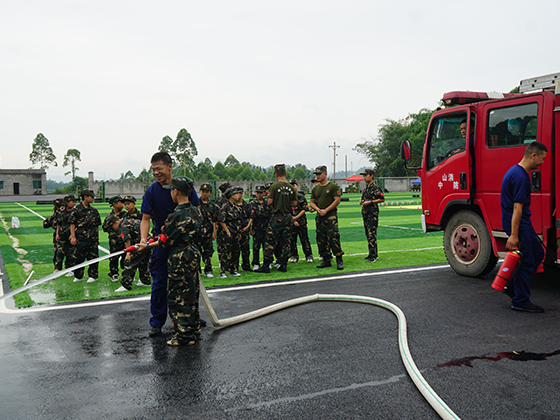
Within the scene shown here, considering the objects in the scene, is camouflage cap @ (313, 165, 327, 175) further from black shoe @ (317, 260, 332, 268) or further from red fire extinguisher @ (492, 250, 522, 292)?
red fire extinguisher @ (492, 250, 522, 292)

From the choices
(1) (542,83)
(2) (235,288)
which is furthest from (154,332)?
(1) (542,83)

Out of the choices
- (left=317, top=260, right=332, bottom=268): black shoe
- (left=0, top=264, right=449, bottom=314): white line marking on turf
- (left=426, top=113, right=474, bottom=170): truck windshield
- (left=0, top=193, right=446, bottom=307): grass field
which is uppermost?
(left=426, top=113, right=474, bottom=170): truck windshield

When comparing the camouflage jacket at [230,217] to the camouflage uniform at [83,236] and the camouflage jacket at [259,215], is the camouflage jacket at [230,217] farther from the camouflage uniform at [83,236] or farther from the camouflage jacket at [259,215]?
the camouflage uniform at [83,236]

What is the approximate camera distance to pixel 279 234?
8.28 meters

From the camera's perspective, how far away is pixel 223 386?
11.7ft

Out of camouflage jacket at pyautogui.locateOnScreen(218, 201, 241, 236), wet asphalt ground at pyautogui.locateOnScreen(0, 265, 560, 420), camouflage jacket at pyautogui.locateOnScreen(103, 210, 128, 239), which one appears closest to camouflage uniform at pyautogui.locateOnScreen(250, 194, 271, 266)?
camouflage jacket at pyautogui.locateOnScreen(218, 201, 241, 236)

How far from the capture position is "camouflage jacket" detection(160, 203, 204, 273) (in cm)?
460

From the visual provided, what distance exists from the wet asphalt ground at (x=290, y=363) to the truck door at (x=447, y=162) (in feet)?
6.47

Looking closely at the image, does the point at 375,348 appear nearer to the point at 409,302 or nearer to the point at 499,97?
the point at 409,302

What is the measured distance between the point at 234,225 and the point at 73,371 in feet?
14.9

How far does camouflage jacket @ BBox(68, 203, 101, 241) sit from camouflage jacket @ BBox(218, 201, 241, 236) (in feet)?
7.98

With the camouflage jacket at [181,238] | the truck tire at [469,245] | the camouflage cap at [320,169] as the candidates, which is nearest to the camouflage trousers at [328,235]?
the camouflage cap at [320,169]

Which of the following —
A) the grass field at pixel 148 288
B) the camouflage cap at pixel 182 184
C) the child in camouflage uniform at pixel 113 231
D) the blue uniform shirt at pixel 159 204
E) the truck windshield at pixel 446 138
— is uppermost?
the truck windshield at pixel 446 138

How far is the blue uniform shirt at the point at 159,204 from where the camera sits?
4898mm
